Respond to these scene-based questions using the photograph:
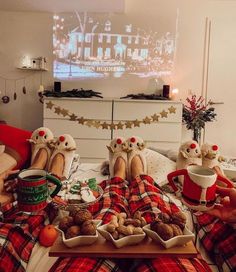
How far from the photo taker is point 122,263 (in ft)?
2.75

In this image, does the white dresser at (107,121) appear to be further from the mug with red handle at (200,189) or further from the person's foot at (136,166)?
the mug with red handle at (200,189)

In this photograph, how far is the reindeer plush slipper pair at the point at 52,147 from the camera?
1744 millimetres

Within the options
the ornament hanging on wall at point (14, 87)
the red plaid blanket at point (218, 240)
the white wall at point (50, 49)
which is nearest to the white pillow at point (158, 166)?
the red plaid blanket at point (218, 240)

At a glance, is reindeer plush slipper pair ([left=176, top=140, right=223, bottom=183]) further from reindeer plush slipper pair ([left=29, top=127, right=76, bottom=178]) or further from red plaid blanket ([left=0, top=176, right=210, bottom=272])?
reindeer plush slipper pair ([left=29, top=127, right=76, bottom=178])

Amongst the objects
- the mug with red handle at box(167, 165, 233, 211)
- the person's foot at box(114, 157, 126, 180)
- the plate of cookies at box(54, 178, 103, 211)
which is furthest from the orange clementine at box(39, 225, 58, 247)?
the person's foot at box(114, 157, 126, 180)

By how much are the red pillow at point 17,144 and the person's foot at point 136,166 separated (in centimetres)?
68

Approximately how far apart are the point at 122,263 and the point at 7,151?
43.9 inches

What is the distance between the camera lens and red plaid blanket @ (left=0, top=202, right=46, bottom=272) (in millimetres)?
834

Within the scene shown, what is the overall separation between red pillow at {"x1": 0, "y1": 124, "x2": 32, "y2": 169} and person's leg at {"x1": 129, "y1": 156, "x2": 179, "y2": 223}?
77cm

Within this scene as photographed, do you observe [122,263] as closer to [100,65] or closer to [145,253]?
[145,253]

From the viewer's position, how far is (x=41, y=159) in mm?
1732

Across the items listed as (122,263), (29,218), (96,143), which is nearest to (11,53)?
(96,143)

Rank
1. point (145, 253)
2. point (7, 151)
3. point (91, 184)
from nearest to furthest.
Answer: point (145, 253), point (91, 184), point (7, 151)

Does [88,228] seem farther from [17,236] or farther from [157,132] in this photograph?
[157,132]
